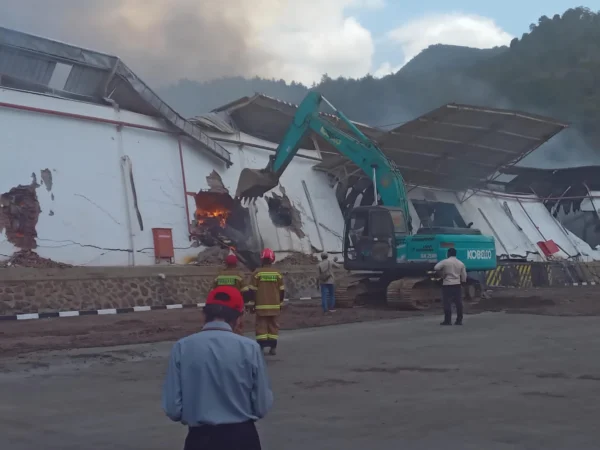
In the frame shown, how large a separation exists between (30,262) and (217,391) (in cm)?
1627

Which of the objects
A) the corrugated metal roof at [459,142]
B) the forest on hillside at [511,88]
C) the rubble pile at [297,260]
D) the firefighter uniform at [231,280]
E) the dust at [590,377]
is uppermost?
the forest on hillside at [511,88]

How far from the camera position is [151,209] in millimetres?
22203

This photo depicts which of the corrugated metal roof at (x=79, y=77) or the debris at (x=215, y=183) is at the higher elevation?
the corrugated metal roof at (x=79, y=77)

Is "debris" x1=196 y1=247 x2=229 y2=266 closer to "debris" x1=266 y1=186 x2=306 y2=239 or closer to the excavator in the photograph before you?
"debris" x1=266 y1=186 x2=306 y2=239

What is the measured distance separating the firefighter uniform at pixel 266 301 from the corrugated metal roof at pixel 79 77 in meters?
13.1

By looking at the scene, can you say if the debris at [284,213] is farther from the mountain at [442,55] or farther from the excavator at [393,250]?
the mountain at [442,55]

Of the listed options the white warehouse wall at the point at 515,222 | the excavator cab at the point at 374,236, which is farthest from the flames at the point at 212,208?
the white warehouse wall at the point at 515,222

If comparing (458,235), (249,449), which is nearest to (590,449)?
(249,449)

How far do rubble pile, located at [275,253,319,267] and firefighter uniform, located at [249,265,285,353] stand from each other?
13583 millimetres

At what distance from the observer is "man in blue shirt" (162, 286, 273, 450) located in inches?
136

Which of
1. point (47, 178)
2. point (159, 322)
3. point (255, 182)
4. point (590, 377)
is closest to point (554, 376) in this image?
point (590, 377)

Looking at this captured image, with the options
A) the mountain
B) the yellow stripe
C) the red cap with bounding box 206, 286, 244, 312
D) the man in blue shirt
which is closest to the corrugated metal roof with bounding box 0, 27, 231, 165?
the yellow stripe

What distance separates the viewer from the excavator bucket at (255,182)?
23312mm

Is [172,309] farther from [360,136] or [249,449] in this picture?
[249,449]
